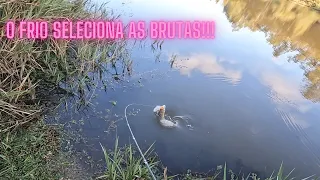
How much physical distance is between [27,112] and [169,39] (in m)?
4.44

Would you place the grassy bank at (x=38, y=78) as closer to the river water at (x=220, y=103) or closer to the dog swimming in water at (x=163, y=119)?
the river water at (x=220, y=103)

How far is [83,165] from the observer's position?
3.90 m

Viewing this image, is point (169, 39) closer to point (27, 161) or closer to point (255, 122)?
point (255, 122)

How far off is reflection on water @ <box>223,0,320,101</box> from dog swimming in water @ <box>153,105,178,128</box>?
3077 millimetres

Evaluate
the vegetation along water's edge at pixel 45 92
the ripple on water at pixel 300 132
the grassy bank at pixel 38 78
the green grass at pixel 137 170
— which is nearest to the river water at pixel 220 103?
the ripple on water at pixel 300 132

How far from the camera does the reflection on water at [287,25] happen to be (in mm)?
7867

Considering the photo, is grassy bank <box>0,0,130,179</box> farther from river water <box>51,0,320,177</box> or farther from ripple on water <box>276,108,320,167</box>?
ripple on water <box>276,108,320,167</box>

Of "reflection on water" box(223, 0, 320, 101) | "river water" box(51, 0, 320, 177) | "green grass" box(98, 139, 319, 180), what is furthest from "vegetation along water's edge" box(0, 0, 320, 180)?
"reflection on water" box(223, 0, 320, 101)

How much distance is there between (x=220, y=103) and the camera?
5637mm

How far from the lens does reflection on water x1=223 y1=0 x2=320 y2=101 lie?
787 cm

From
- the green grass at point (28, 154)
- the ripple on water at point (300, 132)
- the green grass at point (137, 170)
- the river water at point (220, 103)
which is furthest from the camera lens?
the ripple on water at point (300, 132)

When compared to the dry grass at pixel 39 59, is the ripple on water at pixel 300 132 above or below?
below

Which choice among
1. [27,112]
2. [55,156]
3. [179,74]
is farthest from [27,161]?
[179,74]

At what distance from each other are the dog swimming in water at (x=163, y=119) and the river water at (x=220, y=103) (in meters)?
0.08
